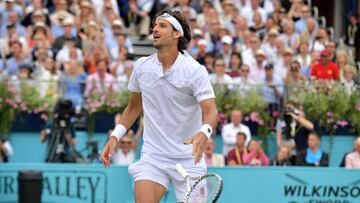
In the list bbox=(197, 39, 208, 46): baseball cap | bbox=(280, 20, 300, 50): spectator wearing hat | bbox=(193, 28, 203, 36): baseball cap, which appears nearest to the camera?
bbox=(197, 39, 208, 46): baseball cap

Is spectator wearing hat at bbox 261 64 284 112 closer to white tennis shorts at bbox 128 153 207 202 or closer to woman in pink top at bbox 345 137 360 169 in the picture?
woman in pink top at bbox 345 137 360 169

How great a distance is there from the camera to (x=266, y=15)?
1881 centimetres

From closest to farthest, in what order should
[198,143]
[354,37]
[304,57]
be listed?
[198,143] → [304,57] → [354,37]

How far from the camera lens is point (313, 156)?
1451cm

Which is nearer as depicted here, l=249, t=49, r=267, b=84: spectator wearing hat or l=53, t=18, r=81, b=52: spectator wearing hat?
l=249, t=49, r=267, b=84: spectator wearing hat

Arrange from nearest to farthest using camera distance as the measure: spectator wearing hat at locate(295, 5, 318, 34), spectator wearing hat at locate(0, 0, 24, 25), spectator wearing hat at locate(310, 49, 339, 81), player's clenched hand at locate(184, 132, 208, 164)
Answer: player's clenched hand at locate(184, 132, 208, 164)
spectator wearing hat at locate(310, 49, 339, 81)
spectator wearing hat at locate(0, 0, 24, 25)
spectator wearing hat at locate(295, 5, 318, 34)

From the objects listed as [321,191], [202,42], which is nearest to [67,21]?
[202,42]

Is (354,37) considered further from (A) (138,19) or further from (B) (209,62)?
(B) (209,62)

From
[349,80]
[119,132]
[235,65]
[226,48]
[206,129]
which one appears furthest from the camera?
[226,48]

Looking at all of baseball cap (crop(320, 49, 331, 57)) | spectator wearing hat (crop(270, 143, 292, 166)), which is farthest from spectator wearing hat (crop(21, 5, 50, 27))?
spectator wearing hat (crop(270, 143, 292, 166))

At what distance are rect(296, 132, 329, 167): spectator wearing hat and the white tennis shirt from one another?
582 cm

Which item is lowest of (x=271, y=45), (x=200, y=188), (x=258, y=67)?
(x=258, y=67)

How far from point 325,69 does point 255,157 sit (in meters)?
2.60

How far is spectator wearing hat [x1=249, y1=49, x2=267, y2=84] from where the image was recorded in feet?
53.4
